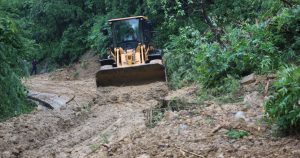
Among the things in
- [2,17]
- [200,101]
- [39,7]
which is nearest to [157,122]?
[200,101]

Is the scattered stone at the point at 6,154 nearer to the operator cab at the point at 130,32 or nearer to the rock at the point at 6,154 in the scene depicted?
the rock at the point at 6,154

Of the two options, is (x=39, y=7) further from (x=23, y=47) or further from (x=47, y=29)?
(x=23, y=47)

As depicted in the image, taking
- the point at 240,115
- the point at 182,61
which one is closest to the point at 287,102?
the point at 240,115

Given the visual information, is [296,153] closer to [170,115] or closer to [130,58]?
[170,115]

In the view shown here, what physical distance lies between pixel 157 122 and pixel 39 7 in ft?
79.5

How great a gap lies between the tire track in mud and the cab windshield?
4.21 metres

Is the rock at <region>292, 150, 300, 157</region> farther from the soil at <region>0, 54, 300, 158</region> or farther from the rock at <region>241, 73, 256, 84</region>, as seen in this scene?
the rock at <region>241, 73, 256, 84</region>

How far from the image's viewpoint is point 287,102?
5613 millimetres

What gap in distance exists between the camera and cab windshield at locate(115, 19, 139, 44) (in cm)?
1755

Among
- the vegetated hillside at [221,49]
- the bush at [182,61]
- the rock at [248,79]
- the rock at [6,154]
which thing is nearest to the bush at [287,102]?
the vegetated hillside at [221,49]

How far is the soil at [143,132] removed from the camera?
231 inches

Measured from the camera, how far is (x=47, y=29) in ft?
103

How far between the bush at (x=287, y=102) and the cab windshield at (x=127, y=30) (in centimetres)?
1198

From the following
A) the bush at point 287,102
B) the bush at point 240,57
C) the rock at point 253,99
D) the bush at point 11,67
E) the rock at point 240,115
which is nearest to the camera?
the bush at point 287,102
